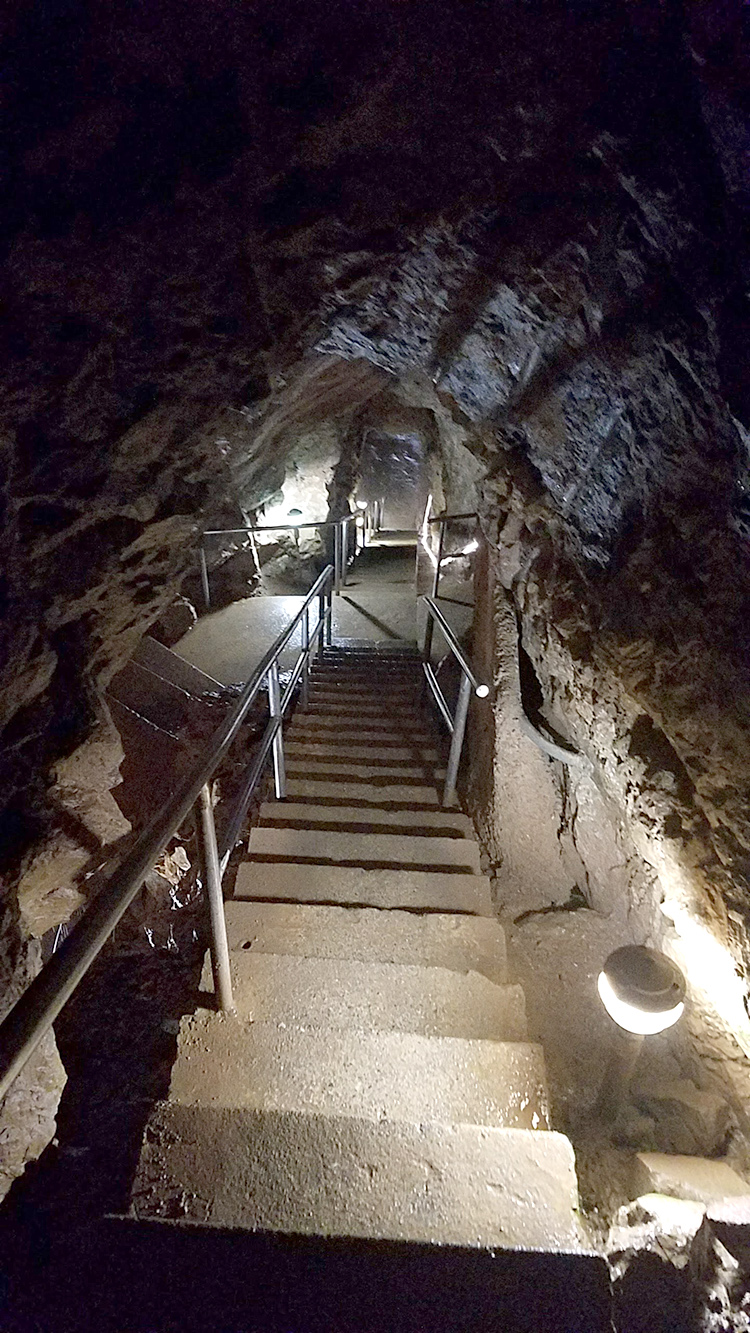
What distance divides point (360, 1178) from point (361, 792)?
3.04m

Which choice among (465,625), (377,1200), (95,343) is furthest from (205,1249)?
(465,625)

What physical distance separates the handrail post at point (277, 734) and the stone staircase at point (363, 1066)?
0.60 ft

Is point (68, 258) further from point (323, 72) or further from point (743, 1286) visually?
point (743, 1286)

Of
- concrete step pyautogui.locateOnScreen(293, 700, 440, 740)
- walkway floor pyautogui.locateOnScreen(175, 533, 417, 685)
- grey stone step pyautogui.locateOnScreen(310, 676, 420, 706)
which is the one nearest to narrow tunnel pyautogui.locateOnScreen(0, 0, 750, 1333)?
concrete step pyautogui.locateOnScreen(293, 700, 440, 740)

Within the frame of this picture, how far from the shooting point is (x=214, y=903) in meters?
2.08

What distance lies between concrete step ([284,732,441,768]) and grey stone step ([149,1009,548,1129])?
2.82 meters

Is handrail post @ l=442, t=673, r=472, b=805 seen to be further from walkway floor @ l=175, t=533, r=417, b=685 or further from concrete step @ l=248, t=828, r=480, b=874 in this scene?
walkway floor @ l=175, t=533, r=417, b=685

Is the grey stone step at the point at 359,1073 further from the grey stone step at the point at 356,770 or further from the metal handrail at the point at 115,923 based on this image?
the grey stone step at the point at 356,770

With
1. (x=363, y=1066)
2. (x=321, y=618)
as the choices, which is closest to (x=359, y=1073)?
(x=363, y=1066)

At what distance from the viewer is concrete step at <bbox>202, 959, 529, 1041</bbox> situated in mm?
2473

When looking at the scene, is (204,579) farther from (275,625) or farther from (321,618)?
(321,618)

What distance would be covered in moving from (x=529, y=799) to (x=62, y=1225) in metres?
3.39

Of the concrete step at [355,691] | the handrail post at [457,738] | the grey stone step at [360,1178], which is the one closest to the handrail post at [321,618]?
the concrete step at [355,691]

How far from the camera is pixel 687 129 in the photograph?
1.79 meters
